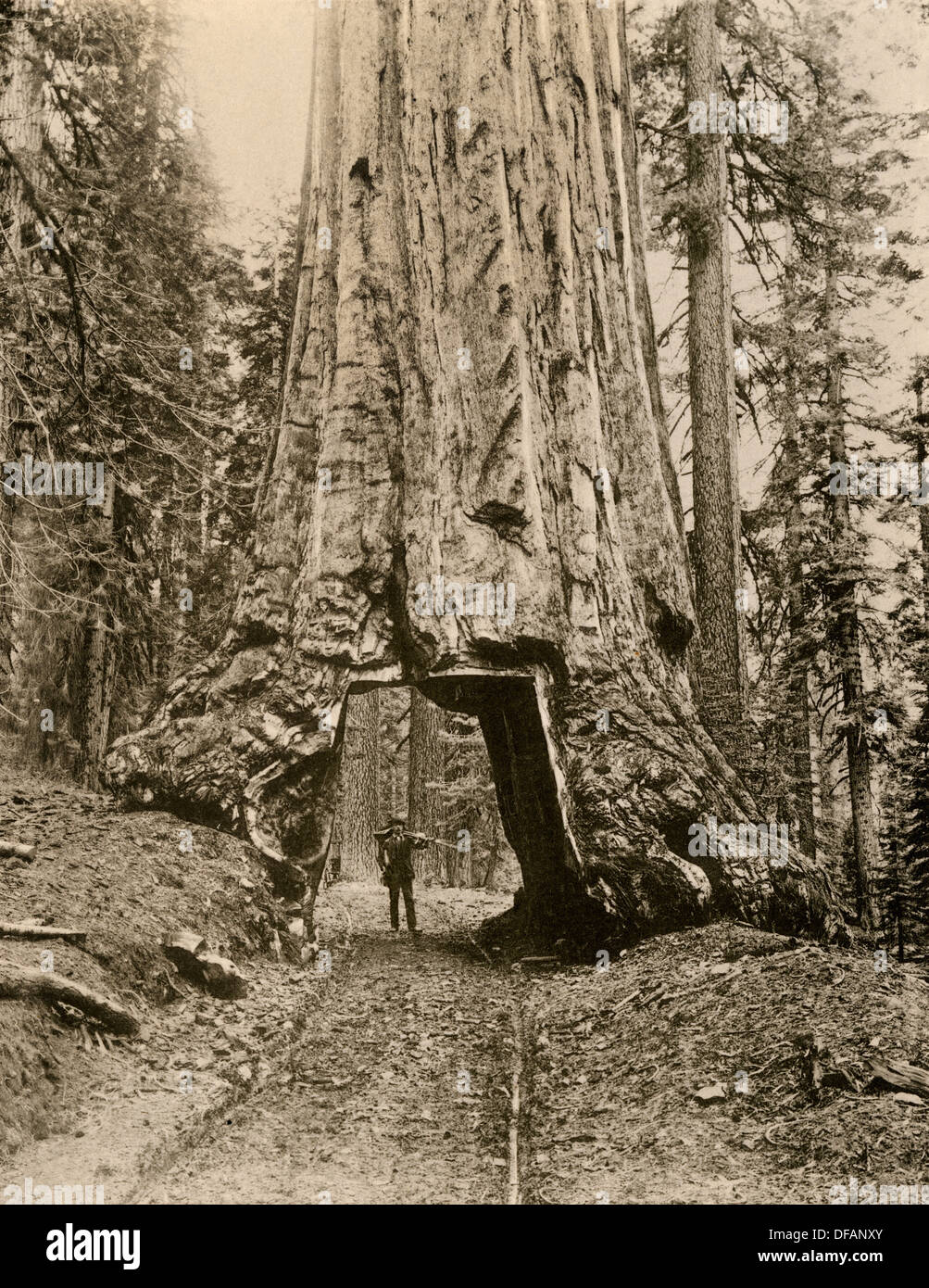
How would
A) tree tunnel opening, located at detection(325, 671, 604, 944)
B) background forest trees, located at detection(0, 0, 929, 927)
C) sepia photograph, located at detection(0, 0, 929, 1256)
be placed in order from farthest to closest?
1. background forest trees, located at detection(0, 0, 929, 927)
2. tree tunnel opening, located at detection(325, 671, 604, 944)
3. sepia photograph, located at detection(0, 0, 929, 1256)

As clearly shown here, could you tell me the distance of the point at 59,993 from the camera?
403 cm

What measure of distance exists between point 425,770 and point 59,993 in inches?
384

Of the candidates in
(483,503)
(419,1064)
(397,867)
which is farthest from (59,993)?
(397,867)

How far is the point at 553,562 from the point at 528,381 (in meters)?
1.15

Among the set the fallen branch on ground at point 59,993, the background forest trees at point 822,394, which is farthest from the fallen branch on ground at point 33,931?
the background forest trees at point 822,394

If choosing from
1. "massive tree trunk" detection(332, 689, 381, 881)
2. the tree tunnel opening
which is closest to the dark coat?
the tree tunnel opening

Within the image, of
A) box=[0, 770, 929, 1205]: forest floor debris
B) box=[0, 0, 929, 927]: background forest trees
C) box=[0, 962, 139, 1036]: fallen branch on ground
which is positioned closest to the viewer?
box=[0, 770, 929, 1205]: forest floor debris

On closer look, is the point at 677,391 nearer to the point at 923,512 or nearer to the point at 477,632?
the point at 923,512

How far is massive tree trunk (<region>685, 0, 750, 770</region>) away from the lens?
29.2ft

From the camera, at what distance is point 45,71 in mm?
6180

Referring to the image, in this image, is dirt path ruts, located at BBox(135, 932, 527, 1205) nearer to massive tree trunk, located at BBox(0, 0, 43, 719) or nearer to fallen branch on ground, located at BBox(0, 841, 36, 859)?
fallen branch on ground, located at BBox(0, 841, 36, 859)

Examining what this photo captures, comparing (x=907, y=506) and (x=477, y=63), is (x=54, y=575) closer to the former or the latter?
(x=477, y=63)

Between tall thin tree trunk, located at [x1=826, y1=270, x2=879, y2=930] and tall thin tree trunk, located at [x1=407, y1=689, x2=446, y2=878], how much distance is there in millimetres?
6611
